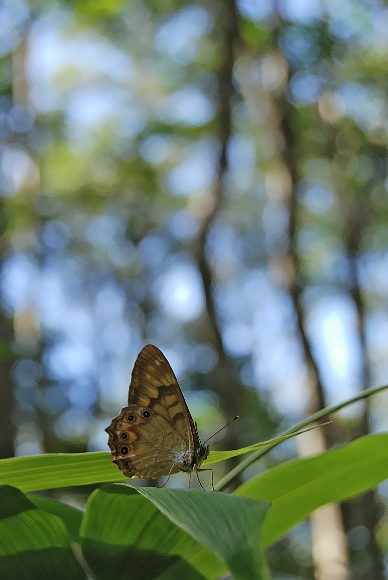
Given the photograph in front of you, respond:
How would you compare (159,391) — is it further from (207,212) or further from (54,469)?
(207,212)

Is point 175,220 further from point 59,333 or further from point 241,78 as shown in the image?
point 241,78

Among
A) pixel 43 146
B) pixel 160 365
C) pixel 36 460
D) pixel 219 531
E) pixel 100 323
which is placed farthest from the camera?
pixel 100 323

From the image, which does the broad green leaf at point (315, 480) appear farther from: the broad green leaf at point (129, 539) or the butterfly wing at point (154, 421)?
the butterfly wing at point (154, 421)

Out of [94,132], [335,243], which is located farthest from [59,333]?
[335,243]

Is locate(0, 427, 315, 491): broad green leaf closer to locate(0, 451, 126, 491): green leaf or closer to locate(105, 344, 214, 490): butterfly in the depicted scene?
locate(0, 451, 126, 491): green leaf

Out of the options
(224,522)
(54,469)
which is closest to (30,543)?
(54,469)

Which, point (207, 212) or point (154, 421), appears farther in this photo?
point (207, 212)

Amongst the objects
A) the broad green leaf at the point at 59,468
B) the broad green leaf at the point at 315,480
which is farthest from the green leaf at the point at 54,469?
the broad green leaf at the point at 315,480
